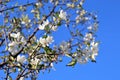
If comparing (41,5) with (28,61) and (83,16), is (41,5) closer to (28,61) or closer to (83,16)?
(83,16)

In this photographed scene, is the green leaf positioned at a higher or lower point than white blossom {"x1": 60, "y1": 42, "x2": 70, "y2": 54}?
lower

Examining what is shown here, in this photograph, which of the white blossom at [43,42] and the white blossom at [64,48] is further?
the white blossom at [64,48]

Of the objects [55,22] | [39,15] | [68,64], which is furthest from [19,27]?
[68,64]

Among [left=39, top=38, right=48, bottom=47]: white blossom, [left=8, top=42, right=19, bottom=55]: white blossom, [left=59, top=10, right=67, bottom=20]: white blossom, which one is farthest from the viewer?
[left=59, top=10, right=67, bottom=20]: white blossom

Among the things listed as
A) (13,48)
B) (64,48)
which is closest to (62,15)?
(64,48)

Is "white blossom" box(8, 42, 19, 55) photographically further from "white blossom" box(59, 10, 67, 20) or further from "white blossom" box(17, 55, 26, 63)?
"white blossom" box(59, 10, 67, 20)

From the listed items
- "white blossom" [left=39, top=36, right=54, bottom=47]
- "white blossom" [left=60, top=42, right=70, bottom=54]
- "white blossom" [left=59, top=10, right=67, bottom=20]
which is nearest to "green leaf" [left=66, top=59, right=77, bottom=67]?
"white blossom" [left=60, top=42, right=70, bottom=54]

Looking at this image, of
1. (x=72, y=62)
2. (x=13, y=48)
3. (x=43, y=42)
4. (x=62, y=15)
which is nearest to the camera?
(x=13, y=48)

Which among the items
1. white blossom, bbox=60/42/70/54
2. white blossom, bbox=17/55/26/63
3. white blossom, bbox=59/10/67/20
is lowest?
white blossom, bbox=17/55/26/63

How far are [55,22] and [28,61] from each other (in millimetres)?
845

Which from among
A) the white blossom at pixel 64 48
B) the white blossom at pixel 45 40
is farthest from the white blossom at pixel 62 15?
the white blossom at pixel 45 40

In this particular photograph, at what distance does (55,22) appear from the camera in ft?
20.2

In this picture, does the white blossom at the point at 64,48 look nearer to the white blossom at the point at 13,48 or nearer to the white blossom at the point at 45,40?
the white blossom at the point at 45,40

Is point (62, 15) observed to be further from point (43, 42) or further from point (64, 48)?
point (43, 42)
